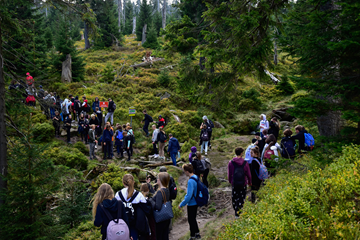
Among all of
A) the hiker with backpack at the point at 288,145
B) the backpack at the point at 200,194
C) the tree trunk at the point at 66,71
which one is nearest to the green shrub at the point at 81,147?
the backpack at the point at 200,194

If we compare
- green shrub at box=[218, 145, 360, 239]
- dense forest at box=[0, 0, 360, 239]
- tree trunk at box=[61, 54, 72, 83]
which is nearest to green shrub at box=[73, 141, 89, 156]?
dense forest at box=[0, 0, 360, 239]

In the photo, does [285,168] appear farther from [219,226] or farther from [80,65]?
[80,65]

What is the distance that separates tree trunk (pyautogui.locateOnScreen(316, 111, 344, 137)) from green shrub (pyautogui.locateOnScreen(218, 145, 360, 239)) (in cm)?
333

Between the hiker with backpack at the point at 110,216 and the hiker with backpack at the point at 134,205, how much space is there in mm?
247

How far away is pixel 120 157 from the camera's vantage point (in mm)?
12742

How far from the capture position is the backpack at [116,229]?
3.85 m

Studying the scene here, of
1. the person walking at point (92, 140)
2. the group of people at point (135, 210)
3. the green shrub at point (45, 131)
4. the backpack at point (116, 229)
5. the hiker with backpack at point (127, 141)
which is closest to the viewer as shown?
the backpack at point (116, 229)

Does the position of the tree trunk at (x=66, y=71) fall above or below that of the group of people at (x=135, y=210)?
above

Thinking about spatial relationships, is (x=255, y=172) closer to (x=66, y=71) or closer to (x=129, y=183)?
(x=129, y=183)

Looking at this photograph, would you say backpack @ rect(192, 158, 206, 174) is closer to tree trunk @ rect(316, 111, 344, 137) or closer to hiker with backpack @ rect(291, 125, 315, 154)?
hiker with backpack @ rect(291, 125, 315, 154)

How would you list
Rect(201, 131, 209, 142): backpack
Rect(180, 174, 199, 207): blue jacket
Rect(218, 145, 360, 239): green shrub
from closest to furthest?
1. Rect(218, 145, 360, 239): green shrub
2. Rect(180, 174, 199, 207): blue jacket
3. Rect(201, 131, 209, 142): backpack

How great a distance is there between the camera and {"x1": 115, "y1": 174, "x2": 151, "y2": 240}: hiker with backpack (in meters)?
4.34

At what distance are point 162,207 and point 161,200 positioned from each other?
0.14m

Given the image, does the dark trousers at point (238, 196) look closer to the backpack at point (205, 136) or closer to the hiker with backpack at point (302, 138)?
the hiker with backpack at point (302, 138)
